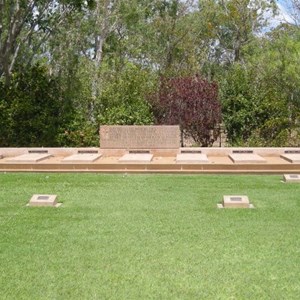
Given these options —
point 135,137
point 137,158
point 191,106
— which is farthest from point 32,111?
Result: point 137,158

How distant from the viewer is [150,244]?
15.1 ft

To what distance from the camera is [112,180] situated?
8.30m

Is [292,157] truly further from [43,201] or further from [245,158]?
[43,201]

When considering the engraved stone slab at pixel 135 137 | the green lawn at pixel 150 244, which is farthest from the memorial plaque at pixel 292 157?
the engraved stone slab at pixel 135 137

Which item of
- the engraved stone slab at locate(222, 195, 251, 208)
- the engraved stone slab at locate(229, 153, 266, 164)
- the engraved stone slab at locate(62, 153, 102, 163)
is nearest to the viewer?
the engraved stone slab at locate(222, 195, 251, 208)

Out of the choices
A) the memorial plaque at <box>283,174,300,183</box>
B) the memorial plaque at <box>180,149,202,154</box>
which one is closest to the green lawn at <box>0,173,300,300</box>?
the memorial plaque at <box>283,174,300,183</box>

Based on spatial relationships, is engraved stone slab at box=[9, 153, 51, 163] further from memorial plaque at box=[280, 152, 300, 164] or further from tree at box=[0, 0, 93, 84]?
memorial plaque at box=[280, 152, 300, 164]

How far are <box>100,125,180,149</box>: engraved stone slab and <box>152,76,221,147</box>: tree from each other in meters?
1.91

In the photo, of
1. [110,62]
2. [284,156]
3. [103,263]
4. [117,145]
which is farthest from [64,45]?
[103,263]

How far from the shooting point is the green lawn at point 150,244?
356 cm

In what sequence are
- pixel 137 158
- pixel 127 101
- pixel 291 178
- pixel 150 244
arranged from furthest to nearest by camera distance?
pixel 127 101 < pixel 137 158 < pixel 291 178 < pixel 150 244

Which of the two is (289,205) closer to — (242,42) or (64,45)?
(64,45)

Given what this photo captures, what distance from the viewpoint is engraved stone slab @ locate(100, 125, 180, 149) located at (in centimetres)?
1112

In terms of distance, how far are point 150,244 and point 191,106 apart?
861 cm
